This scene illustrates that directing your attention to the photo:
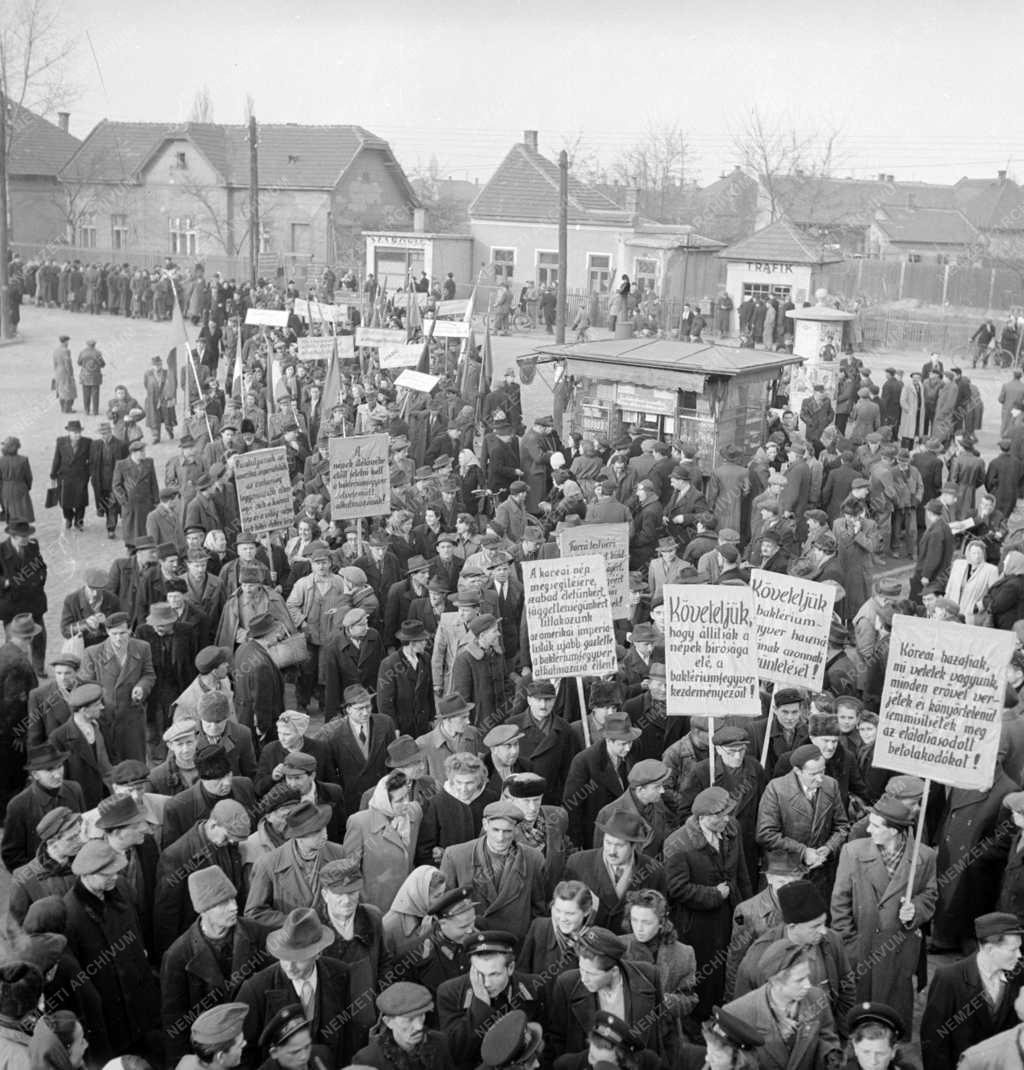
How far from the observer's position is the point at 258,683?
9547 millimetres

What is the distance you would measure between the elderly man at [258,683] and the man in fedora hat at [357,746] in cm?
119

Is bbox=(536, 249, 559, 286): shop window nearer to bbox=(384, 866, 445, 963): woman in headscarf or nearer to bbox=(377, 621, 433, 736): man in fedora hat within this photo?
bbox=(377, 621, 433, 736): man in fedora hat

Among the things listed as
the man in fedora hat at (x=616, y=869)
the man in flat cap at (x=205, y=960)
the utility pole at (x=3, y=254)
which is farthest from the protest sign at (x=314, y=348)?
the utility pole at (x=3, y=254)

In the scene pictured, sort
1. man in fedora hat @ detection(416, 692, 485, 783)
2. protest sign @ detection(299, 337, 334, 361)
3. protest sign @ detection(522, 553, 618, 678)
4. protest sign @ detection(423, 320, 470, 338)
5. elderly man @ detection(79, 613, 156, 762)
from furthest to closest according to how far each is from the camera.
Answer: protest sign @ detection(423, 320, 470, 338)
protest sign @ detection(299, 337, 334, 361)
elderly man @ detection(79, 613, 156, 762)
protest sign @ detection(522, 553, 618, 678)
man in fedora hat @ detection(416, 692, 485, 783)

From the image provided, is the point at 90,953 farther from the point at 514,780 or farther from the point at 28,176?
the point at 28,176

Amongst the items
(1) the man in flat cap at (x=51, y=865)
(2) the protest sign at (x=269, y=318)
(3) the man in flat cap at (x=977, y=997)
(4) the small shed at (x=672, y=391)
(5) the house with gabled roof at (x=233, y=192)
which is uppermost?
(5) the house with gabled roof at (x=233, y=192)

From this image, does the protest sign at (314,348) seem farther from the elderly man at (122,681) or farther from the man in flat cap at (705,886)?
the man in flat cap at (705,886)

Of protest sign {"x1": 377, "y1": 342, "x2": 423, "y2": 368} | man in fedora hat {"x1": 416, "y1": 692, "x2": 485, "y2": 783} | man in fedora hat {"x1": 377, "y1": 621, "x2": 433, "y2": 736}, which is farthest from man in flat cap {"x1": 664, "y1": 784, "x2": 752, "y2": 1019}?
protest sign {"x1": 377, "y1": 342, "x2": 423, "y2": 368}

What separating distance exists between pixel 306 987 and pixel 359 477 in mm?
7627

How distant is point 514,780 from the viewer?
696 cm

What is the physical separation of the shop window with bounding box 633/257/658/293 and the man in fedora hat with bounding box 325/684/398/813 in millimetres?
34032

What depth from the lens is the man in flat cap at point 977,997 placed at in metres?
→ 5.91

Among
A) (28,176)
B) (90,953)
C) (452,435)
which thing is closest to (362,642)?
(90,953)

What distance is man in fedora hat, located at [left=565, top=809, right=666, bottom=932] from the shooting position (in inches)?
263
